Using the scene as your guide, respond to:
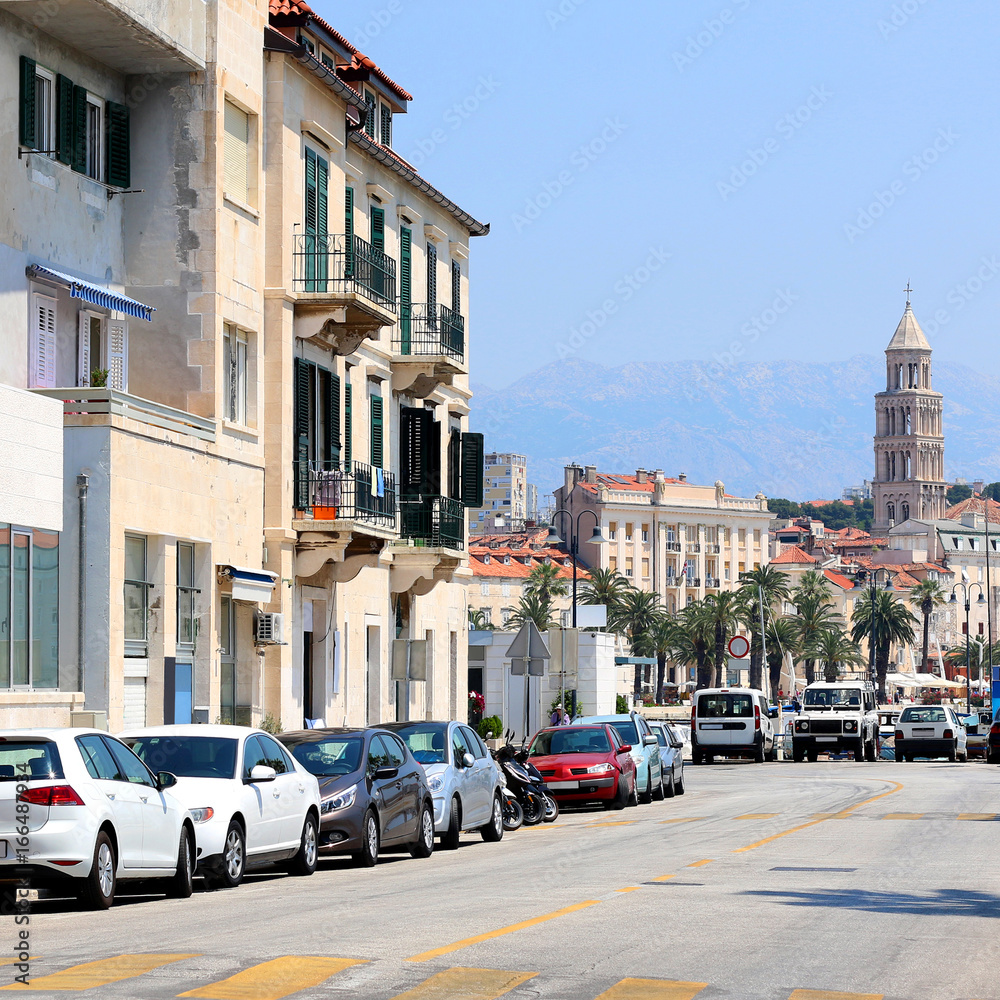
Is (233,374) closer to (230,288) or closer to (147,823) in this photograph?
(230,288)

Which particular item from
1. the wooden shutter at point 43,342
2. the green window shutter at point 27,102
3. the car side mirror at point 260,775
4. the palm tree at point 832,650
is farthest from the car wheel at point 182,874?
the palm tree at point 832,650

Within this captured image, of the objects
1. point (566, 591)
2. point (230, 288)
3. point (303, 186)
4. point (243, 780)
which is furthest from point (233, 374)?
point (566, 591)

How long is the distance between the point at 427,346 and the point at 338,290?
23.1ft

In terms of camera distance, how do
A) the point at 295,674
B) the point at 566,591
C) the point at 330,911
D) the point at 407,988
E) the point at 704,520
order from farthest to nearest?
the point at 704,520, the point at 566,591, the point at 295,674, the point at 330,911, the point at 407,988

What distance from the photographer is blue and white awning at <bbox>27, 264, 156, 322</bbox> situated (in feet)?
84.7

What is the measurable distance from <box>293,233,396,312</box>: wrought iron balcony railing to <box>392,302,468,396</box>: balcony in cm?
298

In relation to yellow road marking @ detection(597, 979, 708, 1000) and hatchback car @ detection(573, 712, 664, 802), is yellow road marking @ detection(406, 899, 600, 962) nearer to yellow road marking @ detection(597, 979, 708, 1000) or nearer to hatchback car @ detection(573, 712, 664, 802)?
yellow road marking @ detection(597, 979, 708, 1000)

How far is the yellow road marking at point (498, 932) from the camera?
11156 mm

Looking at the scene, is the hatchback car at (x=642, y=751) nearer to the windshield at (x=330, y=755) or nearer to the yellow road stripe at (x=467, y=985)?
the windshield at (x=330, y=755)

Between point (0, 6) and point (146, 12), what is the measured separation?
283 centimetres

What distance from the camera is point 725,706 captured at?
55156 mm

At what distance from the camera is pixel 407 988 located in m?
9.82

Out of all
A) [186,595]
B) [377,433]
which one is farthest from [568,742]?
[377,433]

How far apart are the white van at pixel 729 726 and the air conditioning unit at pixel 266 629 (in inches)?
1005
